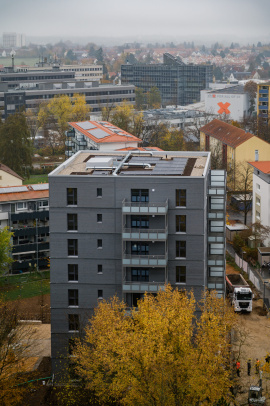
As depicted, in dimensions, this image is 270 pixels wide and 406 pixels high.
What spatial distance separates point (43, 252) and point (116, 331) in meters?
22.5

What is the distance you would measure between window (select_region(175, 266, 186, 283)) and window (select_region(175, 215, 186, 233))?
5.25 ft

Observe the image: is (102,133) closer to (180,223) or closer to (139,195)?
(139,195)

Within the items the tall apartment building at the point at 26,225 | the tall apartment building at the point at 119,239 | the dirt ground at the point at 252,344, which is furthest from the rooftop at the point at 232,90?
the tall apartment building at the point at 119,239

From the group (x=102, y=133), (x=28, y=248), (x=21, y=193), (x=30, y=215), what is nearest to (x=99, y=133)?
(x=102, y=133)

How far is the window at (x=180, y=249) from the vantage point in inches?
1326

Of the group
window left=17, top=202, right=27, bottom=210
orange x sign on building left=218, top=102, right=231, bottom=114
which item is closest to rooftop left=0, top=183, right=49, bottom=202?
window left=17, top=202, right=27, bottom=210

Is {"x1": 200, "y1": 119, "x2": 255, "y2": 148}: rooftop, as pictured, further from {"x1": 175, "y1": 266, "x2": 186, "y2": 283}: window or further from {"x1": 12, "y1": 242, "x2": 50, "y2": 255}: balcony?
{"x1": 175, "y1": 266, "x2": 186, "y2": 283}: window

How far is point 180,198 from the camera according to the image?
109 feet

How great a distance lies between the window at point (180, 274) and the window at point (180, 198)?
272 cm

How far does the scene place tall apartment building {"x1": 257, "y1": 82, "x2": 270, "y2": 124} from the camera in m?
101

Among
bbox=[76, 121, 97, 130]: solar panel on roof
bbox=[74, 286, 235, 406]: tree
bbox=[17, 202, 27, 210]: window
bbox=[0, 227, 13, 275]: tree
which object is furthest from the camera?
bbox=[76, 121, 97, 130]: solar panel on roof

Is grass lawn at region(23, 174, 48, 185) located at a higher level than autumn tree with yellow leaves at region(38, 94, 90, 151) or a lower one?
lower

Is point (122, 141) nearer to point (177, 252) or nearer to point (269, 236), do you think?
point (269, 236)

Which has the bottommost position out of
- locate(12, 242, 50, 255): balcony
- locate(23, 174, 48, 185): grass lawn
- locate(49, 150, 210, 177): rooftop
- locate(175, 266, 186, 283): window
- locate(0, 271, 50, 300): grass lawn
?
locate(0, 271, 50, 300): grass lawn
